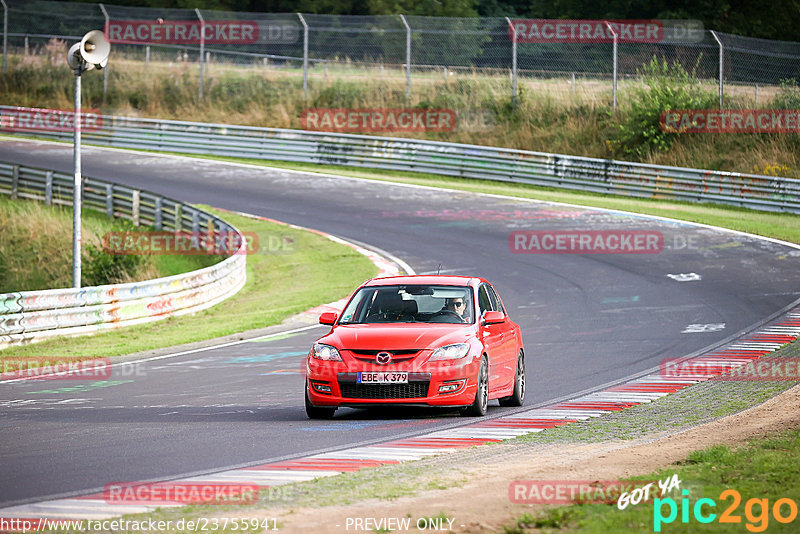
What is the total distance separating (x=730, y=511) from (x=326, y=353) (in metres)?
5.44

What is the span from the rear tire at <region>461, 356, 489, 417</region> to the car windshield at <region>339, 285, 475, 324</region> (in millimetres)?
619

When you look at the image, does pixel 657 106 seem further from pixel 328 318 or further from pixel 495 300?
pixel 328 318

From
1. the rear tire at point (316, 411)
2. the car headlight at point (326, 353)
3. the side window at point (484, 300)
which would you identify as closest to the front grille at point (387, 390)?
the car headlight at point (326, 353)

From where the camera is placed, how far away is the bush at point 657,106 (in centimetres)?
3762

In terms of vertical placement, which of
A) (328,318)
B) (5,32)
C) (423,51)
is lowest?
(328,318)

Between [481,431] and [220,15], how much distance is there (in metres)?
38.2

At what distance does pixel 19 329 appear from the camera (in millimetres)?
17297

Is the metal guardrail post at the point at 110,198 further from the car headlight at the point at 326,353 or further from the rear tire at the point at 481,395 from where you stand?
the rear tire at the point at 481,395

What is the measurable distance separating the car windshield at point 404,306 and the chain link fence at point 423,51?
26604 millimetres

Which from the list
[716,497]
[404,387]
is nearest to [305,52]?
[404,387]

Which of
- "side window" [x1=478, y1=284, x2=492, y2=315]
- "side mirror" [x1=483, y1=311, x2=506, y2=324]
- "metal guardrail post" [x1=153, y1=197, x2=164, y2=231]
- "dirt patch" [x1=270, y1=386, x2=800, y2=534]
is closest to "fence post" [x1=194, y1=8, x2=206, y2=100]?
"metal guardrail post" [x1=153, y1=197, x2=164, y2=231]

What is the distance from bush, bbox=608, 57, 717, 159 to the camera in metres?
37.6

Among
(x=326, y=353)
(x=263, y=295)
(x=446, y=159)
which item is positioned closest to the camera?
(x=326, y=353)

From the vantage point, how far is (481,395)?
11.1 m
